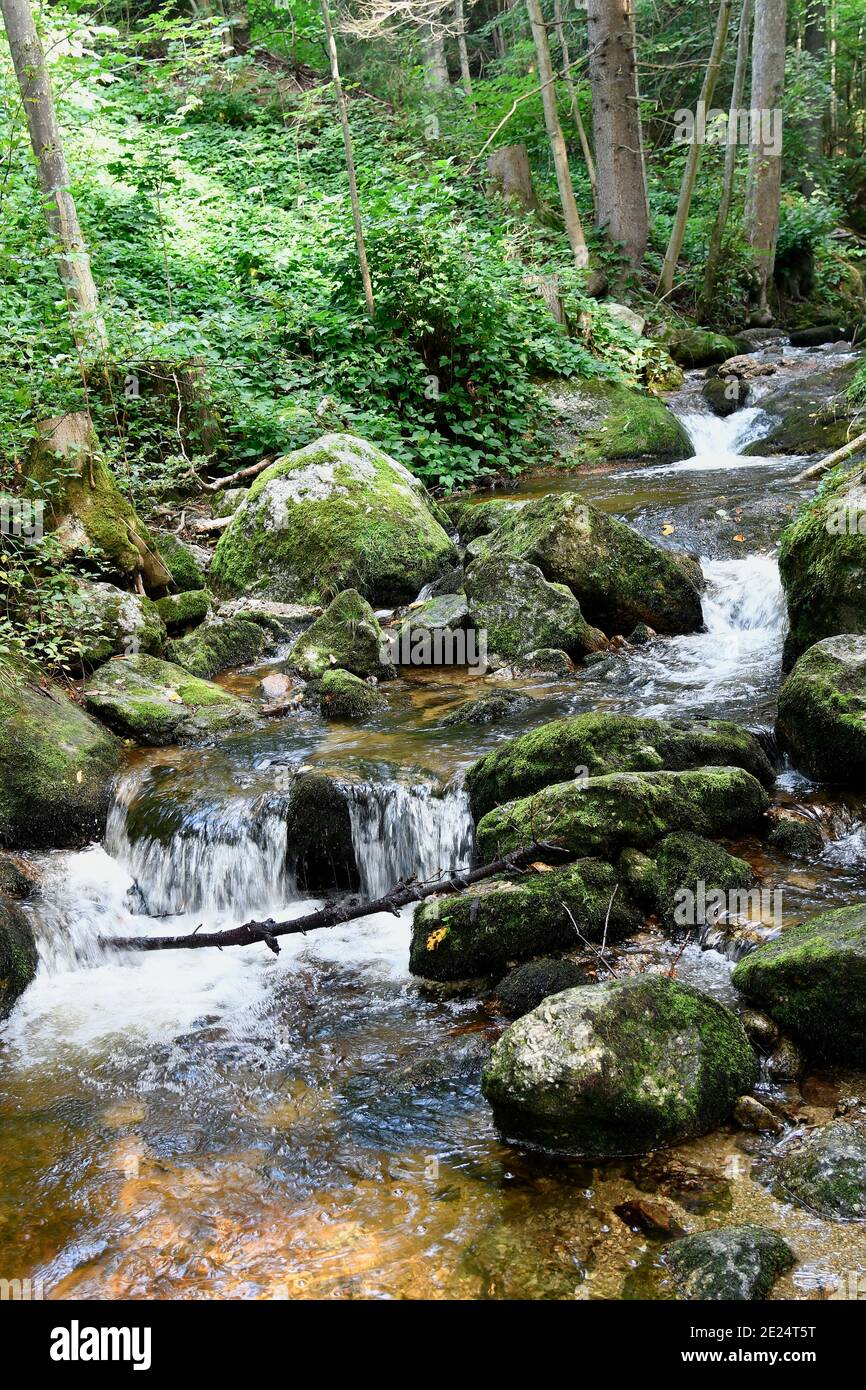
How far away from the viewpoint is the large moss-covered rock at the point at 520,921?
4.46m

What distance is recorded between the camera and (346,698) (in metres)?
7.25

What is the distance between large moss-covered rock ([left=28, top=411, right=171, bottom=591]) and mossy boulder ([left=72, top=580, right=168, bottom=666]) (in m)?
0.29

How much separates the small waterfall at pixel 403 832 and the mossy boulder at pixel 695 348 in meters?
13.0

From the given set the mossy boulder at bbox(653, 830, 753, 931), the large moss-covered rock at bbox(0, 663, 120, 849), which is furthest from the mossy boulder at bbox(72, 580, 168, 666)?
the mossy boulder at bbox(653, 830, 753, 931)

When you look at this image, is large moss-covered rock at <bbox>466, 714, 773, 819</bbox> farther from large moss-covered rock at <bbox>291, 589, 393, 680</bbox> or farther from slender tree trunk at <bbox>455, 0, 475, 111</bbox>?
slender tree trunk at <bbox>455, 0, 475, 111</bbox>

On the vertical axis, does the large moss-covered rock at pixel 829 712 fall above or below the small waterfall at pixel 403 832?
above

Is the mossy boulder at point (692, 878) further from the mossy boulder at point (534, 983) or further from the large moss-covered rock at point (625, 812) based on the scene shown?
the mossy boulder at point (534, 983)

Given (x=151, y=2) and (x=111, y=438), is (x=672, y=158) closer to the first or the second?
(x=151, y=2)

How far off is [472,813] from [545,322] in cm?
1093

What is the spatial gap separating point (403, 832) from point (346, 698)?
1795 millimetres

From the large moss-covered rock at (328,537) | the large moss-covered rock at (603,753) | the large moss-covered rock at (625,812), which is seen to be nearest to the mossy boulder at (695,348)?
the large moss-covered rock at (328,537)

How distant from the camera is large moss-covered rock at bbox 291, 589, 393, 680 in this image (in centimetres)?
793

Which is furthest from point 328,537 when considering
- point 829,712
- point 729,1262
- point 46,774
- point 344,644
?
point 729,1262

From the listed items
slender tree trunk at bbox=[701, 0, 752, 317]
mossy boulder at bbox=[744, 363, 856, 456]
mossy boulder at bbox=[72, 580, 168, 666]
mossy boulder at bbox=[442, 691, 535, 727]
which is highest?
slender tree trunk at bbox=[701, 0, 752, 317]
